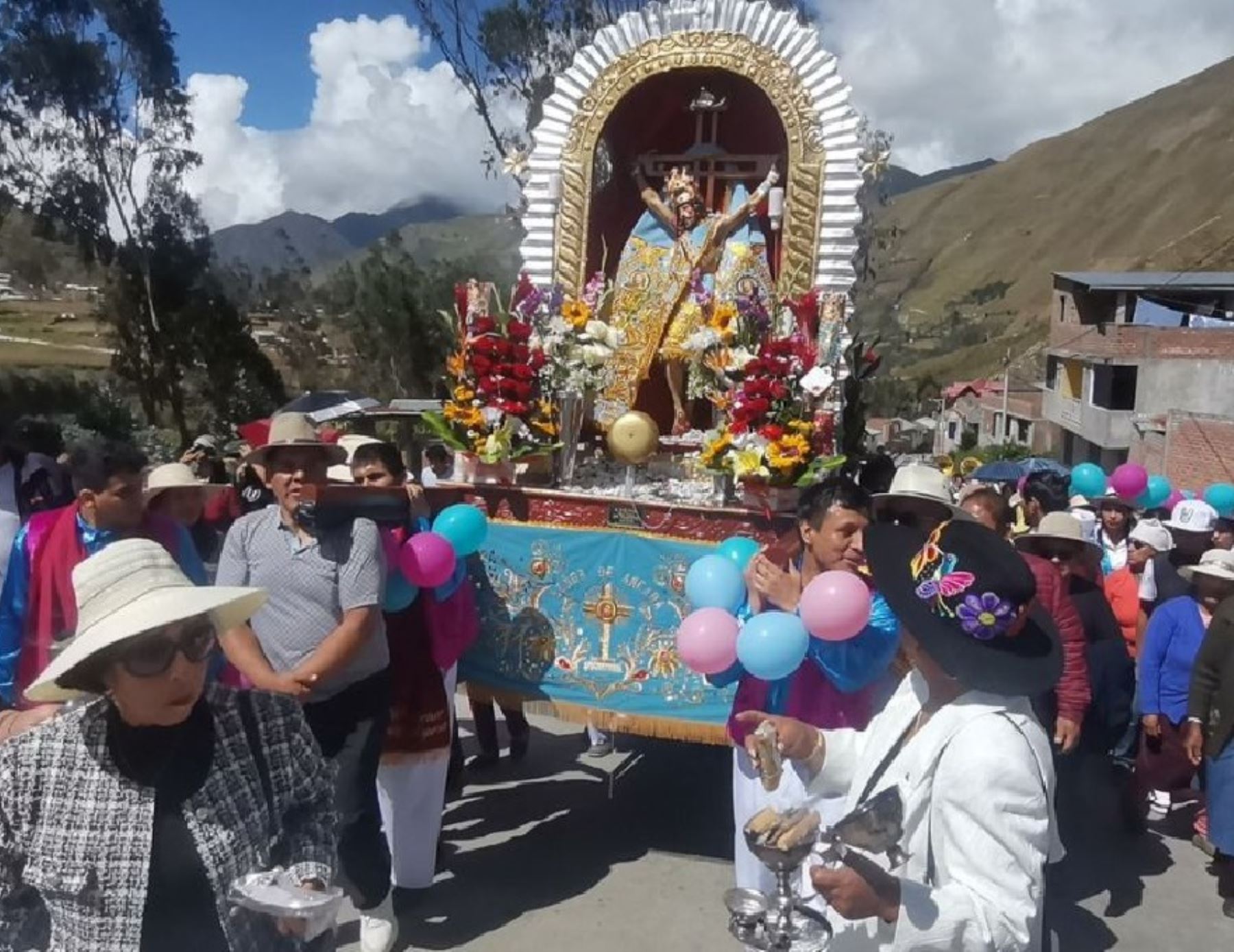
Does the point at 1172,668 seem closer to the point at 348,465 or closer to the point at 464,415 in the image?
the point at 464,415

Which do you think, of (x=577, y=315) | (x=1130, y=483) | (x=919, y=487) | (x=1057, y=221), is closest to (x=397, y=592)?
(x=577, y=315)

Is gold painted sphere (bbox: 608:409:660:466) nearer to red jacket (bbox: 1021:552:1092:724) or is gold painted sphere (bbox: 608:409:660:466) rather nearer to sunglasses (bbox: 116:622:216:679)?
red jacket (bbox: 1021:552:1092:724)

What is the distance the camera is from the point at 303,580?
3.62 meters

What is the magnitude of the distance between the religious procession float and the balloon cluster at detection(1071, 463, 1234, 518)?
312 cm

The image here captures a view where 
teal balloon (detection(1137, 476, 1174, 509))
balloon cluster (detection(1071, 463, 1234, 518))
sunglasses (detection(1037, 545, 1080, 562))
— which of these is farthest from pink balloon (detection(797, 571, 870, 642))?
teal balloon (detection(1137, 476, 1174, 509))

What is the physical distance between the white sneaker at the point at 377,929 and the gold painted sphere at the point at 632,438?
257 centimetres

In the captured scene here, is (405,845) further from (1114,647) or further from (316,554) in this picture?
(1114,647)

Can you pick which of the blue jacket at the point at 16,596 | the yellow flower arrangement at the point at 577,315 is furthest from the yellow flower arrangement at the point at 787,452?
the blue jacket at the point at 16,596

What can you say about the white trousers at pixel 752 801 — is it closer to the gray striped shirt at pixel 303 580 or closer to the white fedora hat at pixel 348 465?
the gray striped shirt at pixel 303 580

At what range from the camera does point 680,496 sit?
550 cm

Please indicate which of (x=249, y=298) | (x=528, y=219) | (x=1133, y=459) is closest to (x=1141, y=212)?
(x=1133, y=459)

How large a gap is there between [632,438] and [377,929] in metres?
2.71

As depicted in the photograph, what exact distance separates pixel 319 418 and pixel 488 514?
1.84 metres

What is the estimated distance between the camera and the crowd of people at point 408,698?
1.89m
